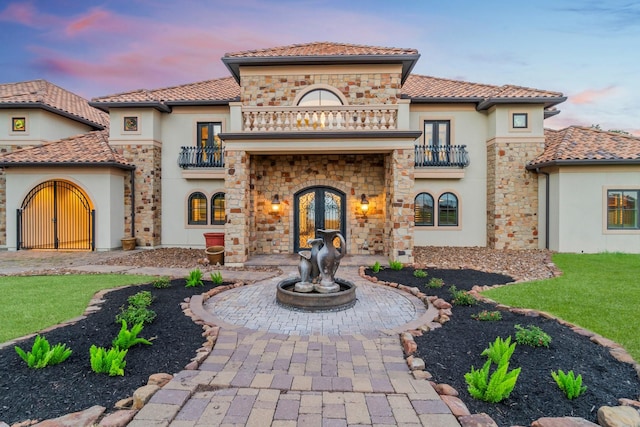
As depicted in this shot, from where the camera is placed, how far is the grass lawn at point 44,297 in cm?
515

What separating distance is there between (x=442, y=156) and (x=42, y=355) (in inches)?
561

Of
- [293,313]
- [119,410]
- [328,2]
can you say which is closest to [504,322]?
[293,313]

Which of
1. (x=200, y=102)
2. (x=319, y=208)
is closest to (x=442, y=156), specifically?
(x=319, y=208)

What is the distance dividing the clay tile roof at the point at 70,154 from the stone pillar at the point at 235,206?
5.99 meters

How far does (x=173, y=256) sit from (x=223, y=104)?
6987 mm

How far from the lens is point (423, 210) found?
1448cm

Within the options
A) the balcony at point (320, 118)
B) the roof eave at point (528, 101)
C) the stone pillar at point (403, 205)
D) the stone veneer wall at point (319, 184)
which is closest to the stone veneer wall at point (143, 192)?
the stone veneer wall at point (319, 184)

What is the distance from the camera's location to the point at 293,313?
5.99 meters

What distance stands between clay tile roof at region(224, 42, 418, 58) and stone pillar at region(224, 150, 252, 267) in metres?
3.97

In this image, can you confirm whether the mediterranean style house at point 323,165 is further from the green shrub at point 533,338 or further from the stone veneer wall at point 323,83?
the green shrub at point 533,338

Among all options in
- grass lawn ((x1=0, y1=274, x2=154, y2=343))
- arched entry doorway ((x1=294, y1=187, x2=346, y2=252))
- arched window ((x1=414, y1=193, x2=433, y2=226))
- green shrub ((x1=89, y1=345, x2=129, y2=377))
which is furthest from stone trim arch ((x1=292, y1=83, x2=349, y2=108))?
green shrub ((x1=89, y1=345, x2=129, y2=377))

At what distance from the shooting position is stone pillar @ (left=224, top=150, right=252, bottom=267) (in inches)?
419

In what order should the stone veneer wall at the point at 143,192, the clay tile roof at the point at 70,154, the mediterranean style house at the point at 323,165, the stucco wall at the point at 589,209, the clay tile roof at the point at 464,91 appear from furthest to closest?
1. the stone veneer wall at the point at 143,192
2. the clay tile roof at the point at 464,91
3. the clay tile roof at the point at 70,154
4. the stucco wall at the point at 589,209
5. the mediterranean style house at the point at 323,165

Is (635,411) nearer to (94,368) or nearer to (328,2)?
(94,368)
